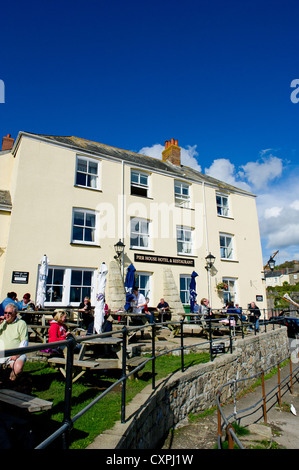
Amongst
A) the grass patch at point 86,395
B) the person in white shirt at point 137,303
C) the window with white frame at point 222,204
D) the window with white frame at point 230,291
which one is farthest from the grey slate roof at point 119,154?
the grass patch at point 86,395

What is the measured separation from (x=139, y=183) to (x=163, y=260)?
4621 mm

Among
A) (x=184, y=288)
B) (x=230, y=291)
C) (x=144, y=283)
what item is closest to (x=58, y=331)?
(x=144, y=283)

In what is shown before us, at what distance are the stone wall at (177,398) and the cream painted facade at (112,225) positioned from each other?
520cm

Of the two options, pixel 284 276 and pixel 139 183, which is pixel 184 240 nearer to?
pixel 139 183

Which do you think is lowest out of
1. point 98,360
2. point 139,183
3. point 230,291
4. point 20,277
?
point 98,360

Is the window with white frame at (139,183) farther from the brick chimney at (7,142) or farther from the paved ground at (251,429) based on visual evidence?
the paved ground at (251,429)

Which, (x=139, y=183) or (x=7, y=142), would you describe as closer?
(x=139, y=183)

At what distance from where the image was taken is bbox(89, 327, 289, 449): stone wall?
3.41m

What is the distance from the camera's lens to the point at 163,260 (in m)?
15.6

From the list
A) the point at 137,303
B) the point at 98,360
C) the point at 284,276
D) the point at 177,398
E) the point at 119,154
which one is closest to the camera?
the point at 177,398

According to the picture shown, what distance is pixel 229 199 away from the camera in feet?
66.0

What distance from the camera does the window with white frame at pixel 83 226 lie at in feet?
45.0

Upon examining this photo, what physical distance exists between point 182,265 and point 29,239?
8.15 meters
